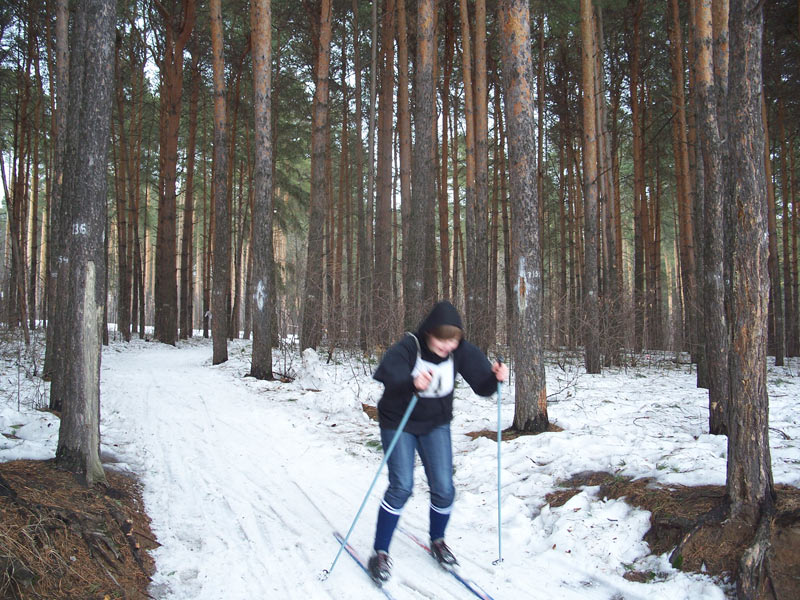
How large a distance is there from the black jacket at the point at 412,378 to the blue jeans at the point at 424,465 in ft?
0.24

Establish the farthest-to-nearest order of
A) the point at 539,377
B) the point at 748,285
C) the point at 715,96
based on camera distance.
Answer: the point at 715,96 → the point at 539,377 → the point at 748,285

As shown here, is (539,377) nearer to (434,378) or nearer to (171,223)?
(434,378)

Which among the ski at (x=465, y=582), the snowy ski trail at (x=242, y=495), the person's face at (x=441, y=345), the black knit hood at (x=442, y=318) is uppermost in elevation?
the black knit hood at (x=442, y=318)

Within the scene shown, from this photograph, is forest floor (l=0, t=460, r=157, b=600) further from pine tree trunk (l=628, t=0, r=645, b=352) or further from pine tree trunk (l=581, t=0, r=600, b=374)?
pine tree trunk (l=628, t=0, r=645, b=352)

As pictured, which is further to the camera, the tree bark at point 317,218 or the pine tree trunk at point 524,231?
the tree bark at point 317,218

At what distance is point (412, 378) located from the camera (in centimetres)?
338

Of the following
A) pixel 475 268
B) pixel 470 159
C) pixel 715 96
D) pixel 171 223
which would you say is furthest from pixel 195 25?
pixel 715 96

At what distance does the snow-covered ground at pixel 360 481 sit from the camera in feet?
11.3

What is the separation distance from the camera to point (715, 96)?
6961 mm

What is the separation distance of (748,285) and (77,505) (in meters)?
4.79

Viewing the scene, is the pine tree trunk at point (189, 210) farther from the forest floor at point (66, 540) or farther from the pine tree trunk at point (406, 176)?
the forest floor at point (66, 540)

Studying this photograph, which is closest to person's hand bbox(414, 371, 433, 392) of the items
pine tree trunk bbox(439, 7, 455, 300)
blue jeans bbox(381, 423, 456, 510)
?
blue jeans bbox(381, 423, 456, 510)

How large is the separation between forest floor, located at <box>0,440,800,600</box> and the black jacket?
1642 millimetres

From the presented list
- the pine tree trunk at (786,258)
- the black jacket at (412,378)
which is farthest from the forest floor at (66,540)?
the pine tree trunk at (786,258)
